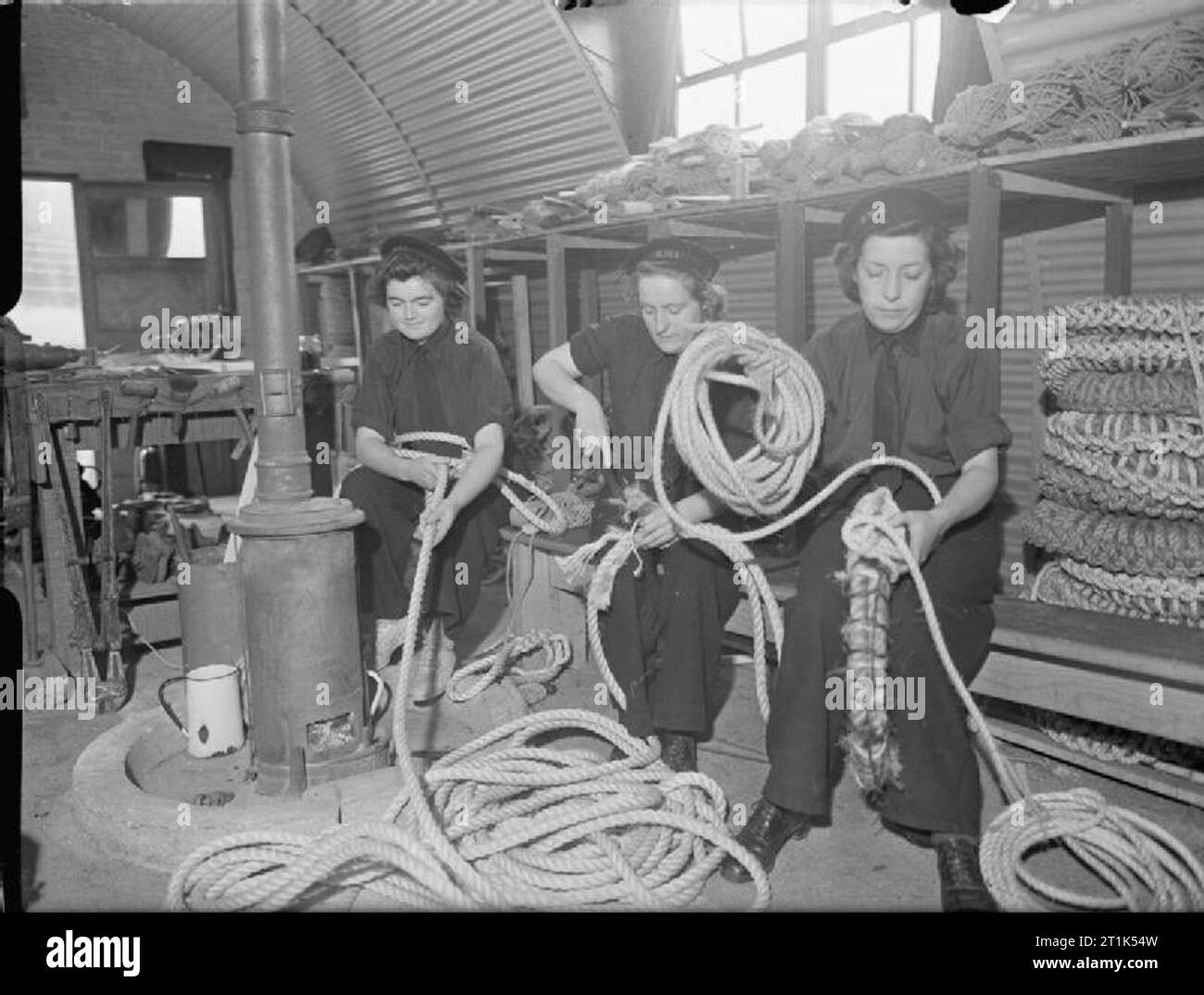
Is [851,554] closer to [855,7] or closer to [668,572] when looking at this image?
[668,572]

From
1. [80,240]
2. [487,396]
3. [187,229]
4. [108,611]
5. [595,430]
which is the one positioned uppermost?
[187,229]

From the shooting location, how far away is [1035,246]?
4895 millimetres

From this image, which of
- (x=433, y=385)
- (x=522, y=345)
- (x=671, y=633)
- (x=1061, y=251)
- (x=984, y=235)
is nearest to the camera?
(x=671, y=633)

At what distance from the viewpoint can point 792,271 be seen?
4.68 m

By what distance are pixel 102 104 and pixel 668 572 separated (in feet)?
30.5

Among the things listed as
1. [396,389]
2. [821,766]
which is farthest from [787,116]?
[821,766]

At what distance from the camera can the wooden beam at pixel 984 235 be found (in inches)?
150

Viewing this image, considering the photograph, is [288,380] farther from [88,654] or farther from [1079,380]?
[1079,380]

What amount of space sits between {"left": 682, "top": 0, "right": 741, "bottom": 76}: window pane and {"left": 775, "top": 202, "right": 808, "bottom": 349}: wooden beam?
2815 mm

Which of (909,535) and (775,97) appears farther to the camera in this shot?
(775,97)

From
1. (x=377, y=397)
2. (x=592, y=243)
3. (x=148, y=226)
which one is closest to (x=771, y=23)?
(x=592, y=243)

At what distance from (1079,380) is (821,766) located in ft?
5.47

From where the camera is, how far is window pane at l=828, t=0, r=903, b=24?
5.71m
